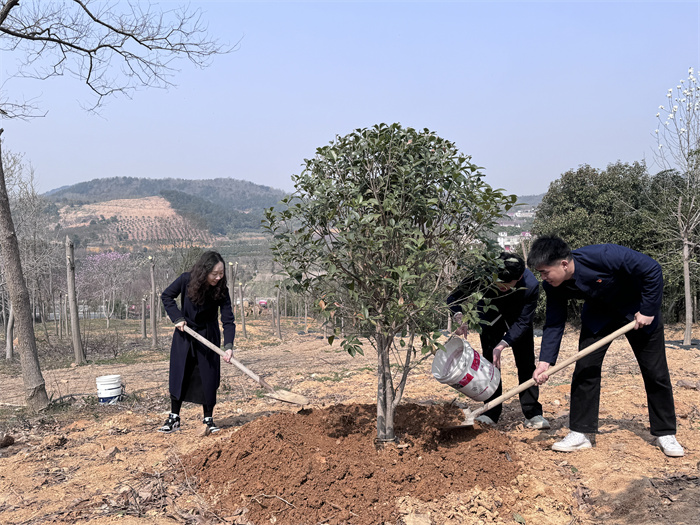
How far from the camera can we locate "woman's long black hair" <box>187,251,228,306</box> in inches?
178

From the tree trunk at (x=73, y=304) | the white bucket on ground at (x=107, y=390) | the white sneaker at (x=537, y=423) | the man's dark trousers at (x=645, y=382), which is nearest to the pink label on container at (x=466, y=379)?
the man's dark trousers at (x=645, y=382)

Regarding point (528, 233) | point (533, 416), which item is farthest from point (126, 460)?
point (528, 233)

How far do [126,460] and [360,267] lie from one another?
8.19 ft

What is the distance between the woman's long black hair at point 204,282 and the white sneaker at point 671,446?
3.75m

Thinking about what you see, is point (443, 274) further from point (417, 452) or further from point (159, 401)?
point (159, 401)

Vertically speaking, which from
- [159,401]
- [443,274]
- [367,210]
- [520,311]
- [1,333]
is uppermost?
[367,210]

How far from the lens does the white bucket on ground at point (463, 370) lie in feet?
12.0

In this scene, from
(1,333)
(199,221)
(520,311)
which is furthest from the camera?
(199,221)

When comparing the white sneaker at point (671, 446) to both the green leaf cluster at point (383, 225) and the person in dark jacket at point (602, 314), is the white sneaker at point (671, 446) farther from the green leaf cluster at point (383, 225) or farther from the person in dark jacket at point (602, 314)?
the green leaf cluster at point (383, 225)

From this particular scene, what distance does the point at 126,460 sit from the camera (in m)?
4.02

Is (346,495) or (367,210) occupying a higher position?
(367,210)

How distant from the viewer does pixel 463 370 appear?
146 inches

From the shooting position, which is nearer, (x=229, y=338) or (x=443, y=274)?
(x=443, y=274)

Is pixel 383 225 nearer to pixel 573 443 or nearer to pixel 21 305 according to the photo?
pixel 573 443
